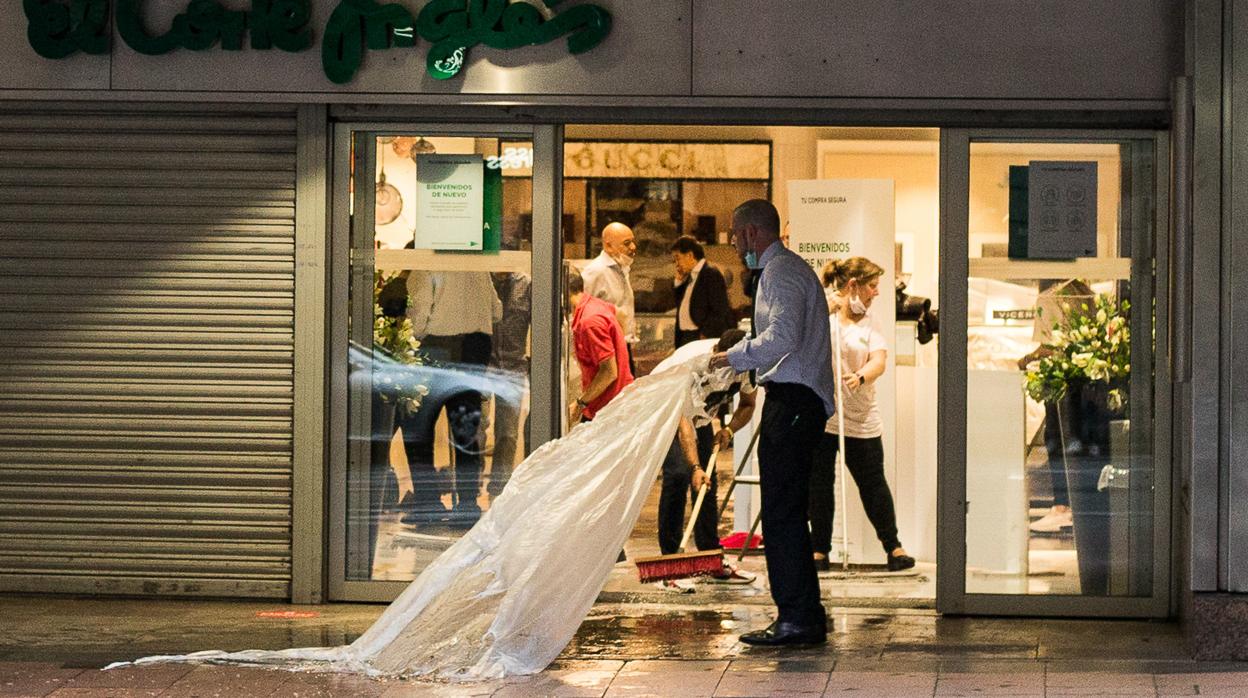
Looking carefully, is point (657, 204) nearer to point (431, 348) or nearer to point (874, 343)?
point (874, 343)

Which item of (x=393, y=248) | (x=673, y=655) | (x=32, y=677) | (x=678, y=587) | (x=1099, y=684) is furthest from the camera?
(x=678, y=587)

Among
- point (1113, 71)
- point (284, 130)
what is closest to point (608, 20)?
point (284, 130)

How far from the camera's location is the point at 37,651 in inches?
313

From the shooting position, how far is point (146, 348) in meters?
9.30

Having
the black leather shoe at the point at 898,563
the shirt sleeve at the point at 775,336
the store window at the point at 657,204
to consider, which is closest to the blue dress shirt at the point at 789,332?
the shirt sleeve at the point at 775,336

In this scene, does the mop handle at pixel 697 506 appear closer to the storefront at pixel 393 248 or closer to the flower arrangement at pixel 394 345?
the storefront at pixel 393 248

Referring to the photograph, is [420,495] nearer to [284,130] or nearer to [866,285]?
[284,130]

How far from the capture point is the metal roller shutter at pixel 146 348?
923cm

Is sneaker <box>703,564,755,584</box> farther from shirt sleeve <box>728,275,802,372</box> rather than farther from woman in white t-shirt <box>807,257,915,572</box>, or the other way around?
shirt sleeve <box>728,275,802,372</box>

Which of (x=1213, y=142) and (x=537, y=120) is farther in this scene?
(x=537, y=120)

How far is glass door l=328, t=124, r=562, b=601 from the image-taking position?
920 cm

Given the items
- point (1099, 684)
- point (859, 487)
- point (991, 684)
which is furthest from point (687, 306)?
point (1099, 684)

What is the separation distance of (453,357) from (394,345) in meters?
0.31

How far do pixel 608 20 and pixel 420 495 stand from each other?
2584 mm
